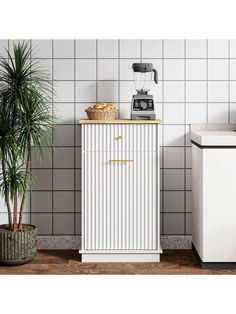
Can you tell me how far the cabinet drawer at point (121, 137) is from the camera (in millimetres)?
4898

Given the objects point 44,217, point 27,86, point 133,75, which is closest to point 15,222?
point 44,217

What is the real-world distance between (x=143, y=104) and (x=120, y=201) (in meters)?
0.79

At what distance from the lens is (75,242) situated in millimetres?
5406

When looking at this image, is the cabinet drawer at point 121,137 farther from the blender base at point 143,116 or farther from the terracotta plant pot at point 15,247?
the terracotta plant pot at point 15,247

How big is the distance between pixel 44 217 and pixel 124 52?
1543 mm

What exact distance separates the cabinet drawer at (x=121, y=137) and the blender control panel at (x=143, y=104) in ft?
0.62

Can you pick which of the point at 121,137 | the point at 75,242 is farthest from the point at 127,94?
the point at 75,242

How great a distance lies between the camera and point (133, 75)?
530 cm

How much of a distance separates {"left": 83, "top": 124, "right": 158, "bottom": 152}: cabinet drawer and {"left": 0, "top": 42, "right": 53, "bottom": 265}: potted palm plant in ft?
1.23

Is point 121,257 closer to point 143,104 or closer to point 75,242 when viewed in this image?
point 75,242

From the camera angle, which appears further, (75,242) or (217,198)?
(75,242)

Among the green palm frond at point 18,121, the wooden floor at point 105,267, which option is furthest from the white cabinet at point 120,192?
the green palm frond at point 18,121

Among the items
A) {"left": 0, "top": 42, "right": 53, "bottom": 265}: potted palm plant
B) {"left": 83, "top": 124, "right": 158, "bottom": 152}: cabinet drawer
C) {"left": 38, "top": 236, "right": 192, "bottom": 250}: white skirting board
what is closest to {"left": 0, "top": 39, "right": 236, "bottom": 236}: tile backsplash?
{"left": 38, "top": 236, "right": 192, "bottom": 250}: white skirting board

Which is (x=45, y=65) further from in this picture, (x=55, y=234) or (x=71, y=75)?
(x=55, y=234)
